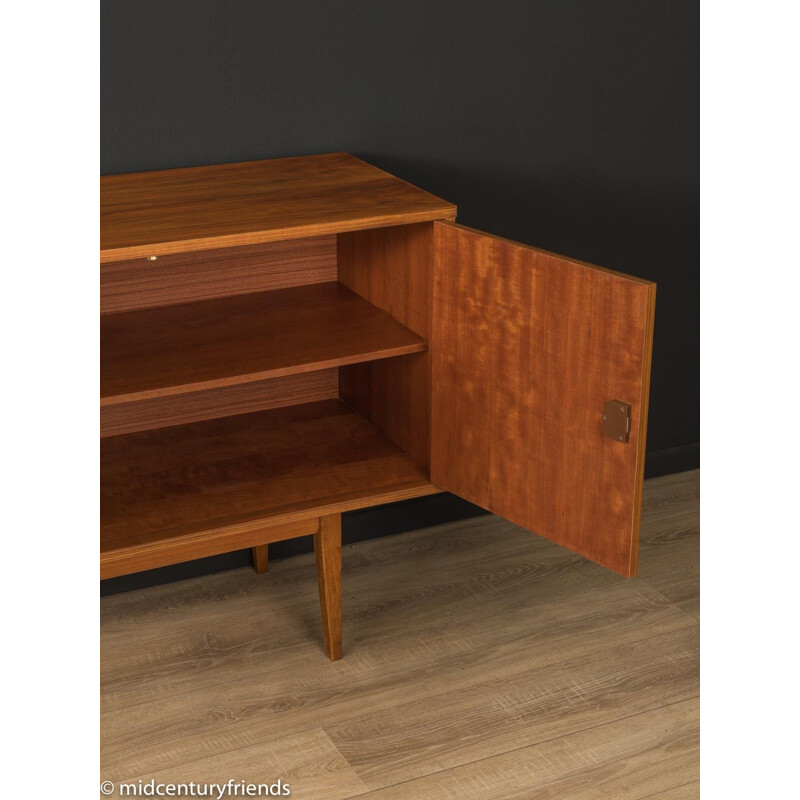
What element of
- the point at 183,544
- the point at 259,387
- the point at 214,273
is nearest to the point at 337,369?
the point at 259,387

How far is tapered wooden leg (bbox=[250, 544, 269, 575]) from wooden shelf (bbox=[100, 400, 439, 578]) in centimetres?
32

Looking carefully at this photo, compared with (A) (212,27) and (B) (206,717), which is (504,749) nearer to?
(B) (206,717)

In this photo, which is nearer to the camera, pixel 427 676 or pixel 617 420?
pixel 617 420

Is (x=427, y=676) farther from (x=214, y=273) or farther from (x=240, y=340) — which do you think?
(x=214, y=273)

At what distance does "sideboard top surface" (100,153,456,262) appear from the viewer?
1712mm

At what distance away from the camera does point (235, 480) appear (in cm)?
206

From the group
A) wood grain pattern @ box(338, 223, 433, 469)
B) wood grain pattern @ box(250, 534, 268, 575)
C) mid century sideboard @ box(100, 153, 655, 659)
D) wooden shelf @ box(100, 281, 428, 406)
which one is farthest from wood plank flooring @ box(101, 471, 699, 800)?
wooden shelf @ box(100, 281, 428, 406)

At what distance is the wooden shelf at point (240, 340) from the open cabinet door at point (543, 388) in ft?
0.50

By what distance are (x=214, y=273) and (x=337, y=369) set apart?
0.37 m

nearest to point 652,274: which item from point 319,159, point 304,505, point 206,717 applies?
point 319,159

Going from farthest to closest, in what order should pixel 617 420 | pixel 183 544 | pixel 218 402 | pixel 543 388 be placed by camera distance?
pixel 218 402
pixel 183 544
pixel 543 388
pixel 617 420

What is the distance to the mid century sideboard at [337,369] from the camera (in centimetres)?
168
